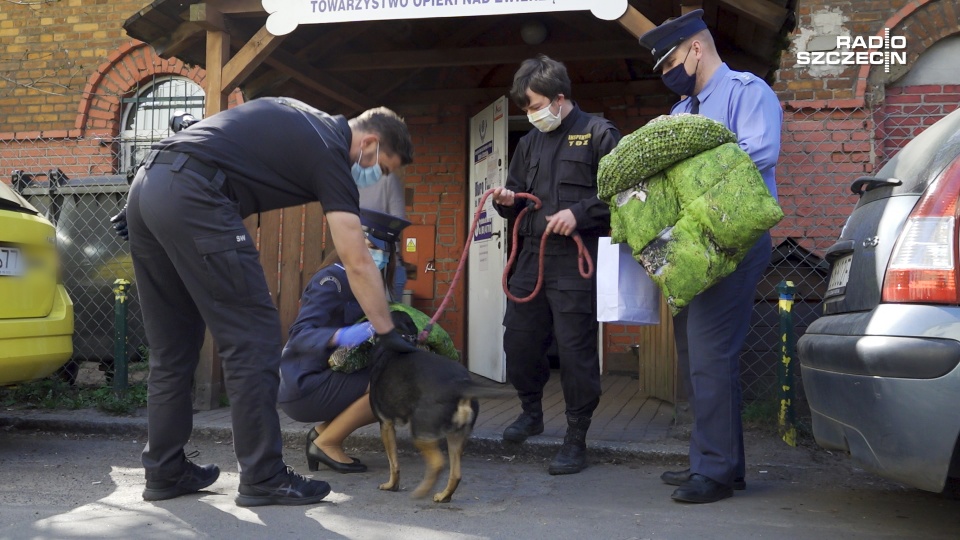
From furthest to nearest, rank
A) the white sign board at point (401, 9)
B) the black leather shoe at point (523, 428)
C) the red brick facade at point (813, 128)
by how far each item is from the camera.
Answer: the red brick facade at point (813, 128)
the white sign board at point (401, 9)
the black leather shoe at point (523, 428)

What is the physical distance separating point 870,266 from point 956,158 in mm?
467

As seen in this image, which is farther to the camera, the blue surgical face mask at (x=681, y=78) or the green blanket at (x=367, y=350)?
the green blanket at (x=367, y=350)

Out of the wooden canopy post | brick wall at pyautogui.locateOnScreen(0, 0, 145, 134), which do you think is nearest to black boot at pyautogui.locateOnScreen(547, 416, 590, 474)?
the wooden canopy post

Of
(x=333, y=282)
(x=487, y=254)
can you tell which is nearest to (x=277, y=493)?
(x=333, y=282)

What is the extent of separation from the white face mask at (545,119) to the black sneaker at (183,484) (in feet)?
7.63

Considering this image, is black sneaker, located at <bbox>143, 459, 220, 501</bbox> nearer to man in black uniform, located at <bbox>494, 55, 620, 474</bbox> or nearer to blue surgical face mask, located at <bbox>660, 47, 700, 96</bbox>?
man in black uniform, located at <bbox>494, 55, 620, 474</bbox>

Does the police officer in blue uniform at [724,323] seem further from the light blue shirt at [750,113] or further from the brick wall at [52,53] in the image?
the brick wall at [52,53]

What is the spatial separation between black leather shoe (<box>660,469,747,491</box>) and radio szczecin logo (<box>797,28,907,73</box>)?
564 cm

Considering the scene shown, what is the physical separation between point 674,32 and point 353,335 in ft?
6.59

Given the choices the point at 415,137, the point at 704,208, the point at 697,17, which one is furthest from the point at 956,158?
the point at 415,137

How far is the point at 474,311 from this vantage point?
799 cm

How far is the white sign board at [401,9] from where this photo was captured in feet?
16.9

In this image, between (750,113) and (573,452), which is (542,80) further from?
(573,452)

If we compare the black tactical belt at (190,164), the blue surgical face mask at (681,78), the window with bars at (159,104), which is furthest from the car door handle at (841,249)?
the window with bars at (159,104)
